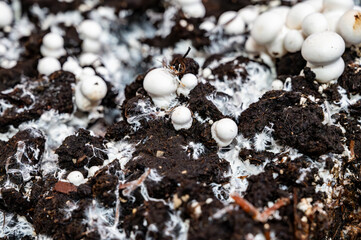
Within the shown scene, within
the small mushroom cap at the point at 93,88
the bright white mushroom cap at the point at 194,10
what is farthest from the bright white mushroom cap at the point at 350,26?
the small mushroom cap at the point at 93,88

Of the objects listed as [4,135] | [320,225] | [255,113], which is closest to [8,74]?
[4,135]

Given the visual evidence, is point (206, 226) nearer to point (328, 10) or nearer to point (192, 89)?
point (192, 89)

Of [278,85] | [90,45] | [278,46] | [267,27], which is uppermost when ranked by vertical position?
[267,27]

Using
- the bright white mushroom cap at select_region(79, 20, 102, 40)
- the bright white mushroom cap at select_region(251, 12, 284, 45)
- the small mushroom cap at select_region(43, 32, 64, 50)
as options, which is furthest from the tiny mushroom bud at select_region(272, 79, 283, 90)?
the small mushroom cap at select_region(43, 32, 64, 50)

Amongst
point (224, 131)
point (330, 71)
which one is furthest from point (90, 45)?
point (330, 71)

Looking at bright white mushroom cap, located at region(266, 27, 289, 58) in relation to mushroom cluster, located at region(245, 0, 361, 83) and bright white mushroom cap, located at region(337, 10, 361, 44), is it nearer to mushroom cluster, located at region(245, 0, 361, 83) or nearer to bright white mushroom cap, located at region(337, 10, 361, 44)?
mushroom cluster, located at region(245, 0, 361, 83)

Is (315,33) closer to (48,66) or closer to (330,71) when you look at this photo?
(330,71)
